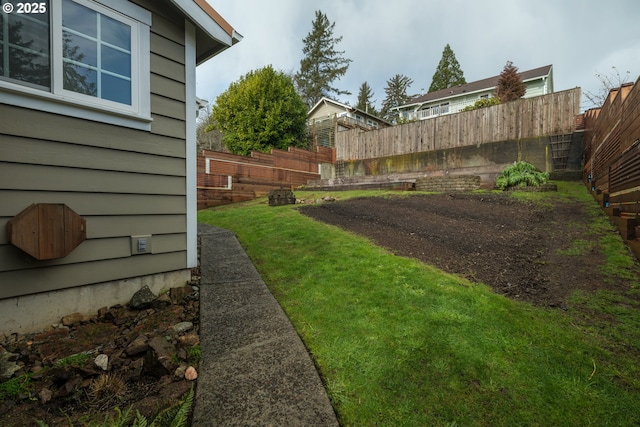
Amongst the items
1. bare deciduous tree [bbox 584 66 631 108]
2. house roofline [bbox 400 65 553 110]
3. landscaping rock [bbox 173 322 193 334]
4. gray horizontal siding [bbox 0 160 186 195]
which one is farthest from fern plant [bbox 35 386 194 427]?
house roofline [bbox 400 65 553 110]

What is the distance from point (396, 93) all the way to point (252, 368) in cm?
4284

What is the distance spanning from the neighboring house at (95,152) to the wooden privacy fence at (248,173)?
7428 mm

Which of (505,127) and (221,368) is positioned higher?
(505,127)

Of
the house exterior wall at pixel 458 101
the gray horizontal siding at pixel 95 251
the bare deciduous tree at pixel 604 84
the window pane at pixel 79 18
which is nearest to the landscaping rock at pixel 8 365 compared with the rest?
the gray horizontal siding at pixel 95 251

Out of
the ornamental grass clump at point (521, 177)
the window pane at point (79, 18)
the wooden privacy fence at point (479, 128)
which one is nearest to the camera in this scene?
the window pane at point (79, 18)

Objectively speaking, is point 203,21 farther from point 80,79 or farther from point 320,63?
point 320,63

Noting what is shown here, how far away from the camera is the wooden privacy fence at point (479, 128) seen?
973 centimetres

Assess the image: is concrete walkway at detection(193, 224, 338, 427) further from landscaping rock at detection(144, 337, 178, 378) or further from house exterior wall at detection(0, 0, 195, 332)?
house exterior wall at detection(0, 0, 195, 332)

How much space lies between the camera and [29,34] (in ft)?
7.22

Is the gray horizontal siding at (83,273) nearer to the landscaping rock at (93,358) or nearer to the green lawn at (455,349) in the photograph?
the landscaping rock at (93,358)

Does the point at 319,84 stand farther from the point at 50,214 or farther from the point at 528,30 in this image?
the point at 50,214

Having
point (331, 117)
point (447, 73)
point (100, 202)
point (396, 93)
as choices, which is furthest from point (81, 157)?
point (396, 93)

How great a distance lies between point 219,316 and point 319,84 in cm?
3283

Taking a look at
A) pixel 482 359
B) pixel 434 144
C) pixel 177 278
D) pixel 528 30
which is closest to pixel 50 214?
pixel 177 278
